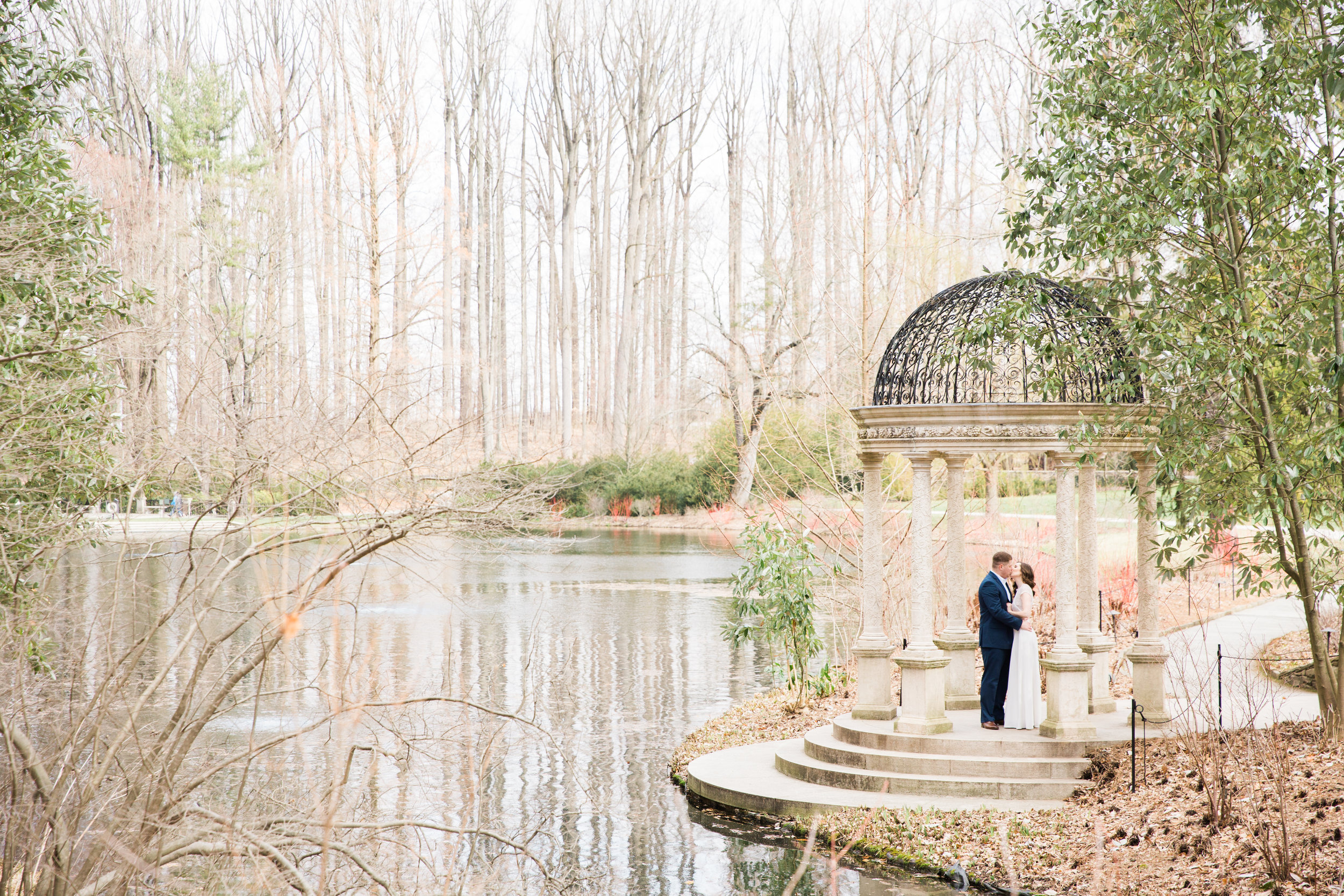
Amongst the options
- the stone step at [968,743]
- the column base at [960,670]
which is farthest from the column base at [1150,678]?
the column base at [960,670]

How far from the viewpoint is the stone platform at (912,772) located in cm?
908

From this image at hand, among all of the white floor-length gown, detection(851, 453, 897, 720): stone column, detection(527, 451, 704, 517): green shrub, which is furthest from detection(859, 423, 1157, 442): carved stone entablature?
detection(527, 451, 704, 517): green shrub

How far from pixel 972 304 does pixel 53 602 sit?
902cm

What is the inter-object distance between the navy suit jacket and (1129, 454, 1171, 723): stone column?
1030 millimetres

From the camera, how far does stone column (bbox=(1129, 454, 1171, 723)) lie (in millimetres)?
10016

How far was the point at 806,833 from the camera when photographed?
29.2ft

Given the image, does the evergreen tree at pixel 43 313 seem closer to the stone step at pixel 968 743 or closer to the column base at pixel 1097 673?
the stone step at pixel 968 743

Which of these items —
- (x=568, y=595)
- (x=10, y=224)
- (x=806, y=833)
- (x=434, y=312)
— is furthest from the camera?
(x=434, y=312)

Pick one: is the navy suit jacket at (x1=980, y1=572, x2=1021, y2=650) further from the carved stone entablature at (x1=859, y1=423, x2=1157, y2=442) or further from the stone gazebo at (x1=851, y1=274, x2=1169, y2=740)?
the carved stone entablature at (x1=859, y1=423, x2=1157, y2=442)

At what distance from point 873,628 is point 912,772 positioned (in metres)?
1.48

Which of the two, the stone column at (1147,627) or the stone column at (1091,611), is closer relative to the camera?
the stone column at (1147,627)

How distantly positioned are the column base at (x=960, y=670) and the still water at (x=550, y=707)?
2.73 meters

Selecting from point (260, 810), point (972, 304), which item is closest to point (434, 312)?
point (972, 304)

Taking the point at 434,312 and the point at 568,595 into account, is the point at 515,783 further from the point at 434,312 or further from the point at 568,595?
the point at 434,312
